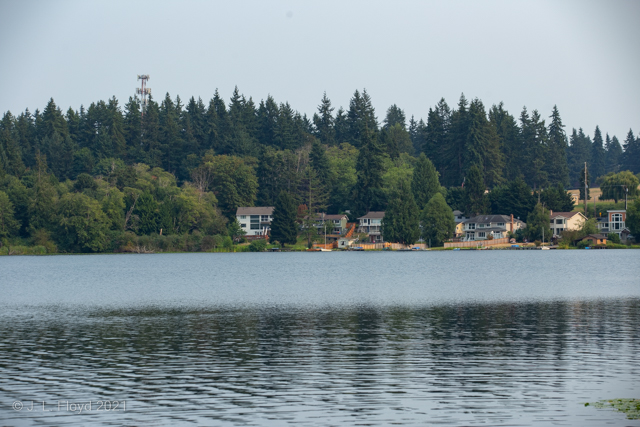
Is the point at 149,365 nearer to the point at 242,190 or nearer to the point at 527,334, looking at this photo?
the point at 527,334

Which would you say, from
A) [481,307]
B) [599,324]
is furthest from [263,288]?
[599,324]

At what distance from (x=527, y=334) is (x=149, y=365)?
16925mm

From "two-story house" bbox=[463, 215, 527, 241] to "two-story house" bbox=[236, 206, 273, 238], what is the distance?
2076 inches

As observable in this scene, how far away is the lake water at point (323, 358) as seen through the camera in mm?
17438

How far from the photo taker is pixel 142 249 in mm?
144875

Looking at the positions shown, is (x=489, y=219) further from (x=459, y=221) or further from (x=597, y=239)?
(x=597, y=239)

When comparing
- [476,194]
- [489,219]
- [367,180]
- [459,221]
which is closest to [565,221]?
[489,219]

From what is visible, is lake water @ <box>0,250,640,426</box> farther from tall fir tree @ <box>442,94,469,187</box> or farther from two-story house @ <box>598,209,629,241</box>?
tall fir tree @ <box>442,94,469,187</box>

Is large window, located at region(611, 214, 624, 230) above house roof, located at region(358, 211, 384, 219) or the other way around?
the other way around

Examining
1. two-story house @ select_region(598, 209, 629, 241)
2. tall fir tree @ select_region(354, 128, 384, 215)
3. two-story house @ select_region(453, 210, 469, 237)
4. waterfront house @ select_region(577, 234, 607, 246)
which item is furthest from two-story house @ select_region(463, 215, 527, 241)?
tall fir tree @ select_region(354, 128, 384, 215)

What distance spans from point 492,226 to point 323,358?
142 m

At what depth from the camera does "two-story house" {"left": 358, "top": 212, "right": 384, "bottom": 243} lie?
16362 centimetres

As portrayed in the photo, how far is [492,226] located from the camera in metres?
160

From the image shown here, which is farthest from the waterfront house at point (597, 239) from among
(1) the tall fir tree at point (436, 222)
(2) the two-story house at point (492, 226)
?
(1) the tall fir tree at point (436, 222)
